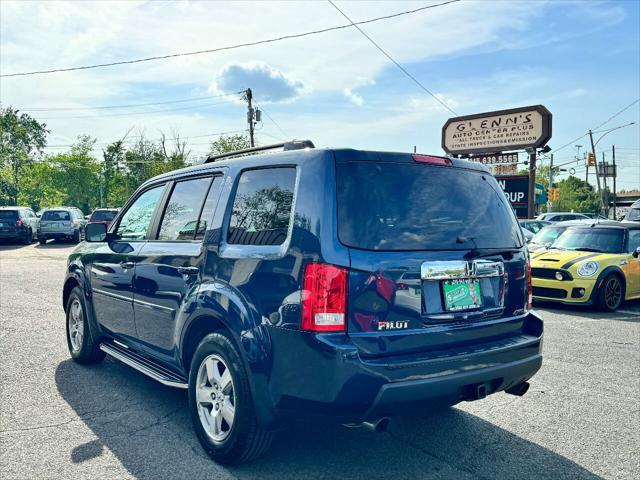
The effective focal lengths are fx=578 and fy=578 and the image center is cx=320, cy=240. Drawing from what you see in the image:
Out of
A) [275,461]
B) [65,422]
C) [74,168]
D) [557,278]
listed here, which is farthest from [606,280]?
[74,168]

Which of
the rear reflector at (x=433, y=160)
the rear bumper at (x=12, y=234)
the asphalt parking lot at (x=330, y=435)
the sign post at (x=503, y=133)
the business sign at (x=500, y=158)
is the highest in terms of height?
the sign post at (x=503, y=133)

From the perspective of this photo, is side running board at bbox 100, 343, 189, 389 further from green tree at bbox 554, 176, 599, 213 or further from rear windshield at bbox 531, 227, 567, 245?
green tree at bbox 554, 176, 599, 213

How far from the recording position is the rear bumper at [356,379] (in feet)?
9.29

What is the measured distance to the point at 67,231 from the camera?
2552cm

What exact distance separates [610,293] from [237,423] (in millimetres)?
8332

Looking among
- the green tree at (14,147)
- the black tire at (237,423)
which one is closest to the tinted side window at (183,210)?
the black tire at (237,423)

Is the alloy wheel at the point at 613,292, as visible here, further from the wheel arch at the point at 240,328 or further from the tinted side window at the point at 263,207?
the wheel arch at the point at 240,328

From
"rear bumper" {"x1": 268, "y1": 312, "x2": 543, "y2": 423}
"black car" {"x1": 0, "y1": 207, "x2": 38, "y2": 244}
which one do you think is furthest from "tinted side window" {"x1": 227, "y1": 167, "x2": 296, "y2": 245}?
"black car" {"x1": 0, "y1": 207, "x2": 38, "y2": 244}

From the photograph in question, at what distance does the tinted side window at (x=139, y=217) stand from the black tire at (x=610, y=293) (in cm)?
761

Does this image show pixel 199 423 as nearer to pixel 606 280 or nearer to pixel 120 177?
pixel 606 280

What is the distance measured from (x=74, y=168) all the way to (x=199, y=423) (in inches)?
2634

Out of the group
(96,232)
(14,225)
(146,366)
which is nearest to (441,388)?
(146,366)

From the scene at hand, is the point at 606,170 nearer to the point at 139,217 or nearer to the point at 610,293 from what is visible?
the point at 610,293

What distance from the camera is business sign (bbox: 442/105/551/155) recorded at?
22.8 meters
